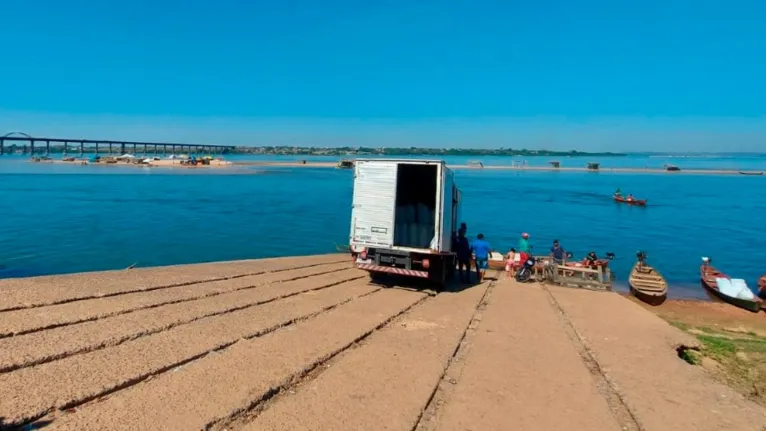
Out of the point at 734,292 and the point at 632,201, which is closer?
the point at 734,292

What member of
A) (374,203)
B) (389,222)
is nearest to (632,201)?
(389,222)

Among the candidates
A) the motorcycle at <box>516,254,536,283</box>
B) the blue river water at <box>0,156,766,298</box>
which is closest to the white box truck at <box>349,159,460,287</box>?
the motorcycle at <box>516,254,536,283</box>

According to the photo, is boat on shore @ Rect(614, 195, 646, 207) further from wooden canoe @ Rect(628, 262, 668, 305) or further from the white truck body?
the white truck body

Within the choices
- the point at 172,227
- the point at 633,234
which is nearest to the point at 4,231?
the point at 172,227

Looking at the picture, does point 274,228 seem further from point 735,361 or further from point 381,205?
point 735,361

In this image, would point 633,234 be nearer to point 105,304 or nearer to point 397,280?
point 397,280

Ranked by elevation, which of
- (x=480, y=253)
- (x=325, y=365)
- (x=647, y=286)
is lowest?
(x=647, y=286)

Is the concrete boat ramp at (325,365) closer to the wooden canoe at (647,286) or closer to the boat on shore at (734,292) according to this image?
the wooden canoe at (647,286)

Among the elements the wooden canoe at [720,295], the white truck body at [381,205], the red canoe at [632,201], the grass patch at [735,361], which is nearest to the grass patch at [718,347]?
the grass patch at [735,361]
